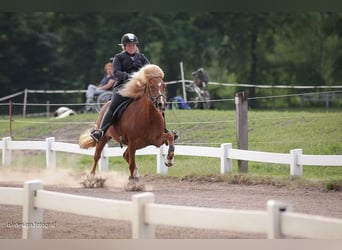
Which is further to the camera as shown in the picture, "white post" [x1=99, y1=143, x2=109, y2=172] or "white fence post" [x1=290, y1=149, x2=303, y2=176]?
"white post" [x1=99, y1=143, x2=109, y2=172]

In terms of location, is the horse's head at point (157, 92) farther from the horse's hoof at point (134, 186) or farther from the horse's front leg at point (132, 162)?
the horse's hoof at point (134, 186)

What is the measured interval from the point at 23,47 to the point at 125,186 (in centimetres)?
369

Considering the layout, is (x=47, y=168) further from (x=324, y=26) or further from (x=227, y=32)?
(x=227, y=32)

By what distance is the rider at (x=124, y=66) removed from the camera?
23.1ft

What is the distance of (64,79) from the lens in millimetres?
11172

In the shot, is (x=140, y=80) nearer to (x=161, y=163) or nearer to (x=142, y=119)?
(x=142, y=119)

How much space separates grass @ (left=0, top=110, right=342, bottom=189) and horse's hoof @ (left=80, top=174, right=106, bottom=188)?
2.34 feet

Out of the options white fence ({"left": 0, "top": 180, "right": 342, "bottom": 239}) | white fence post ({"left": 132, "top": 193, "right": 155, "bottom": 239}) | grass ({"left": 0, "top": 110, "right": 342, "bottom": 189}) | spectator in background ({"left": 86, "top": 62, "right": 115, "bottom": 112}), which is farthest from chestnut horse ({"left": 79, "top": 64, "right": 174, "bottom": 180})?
spectator in background ({"left": 86, "top": 62, "right": 115, "bottom": 112})

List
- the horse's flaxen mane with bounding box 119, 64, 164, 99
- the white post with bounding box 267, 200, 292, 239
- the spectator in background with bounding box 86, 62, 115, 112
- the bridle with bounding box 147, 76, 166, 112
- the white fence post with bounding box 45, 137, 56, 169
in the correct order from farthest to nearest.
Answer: the spectator in background with bounding box 86, 62, 115, 112, the white fence post with bounding box 45, 137, 56, 169, the horse's flaxen mane with bounding box 119, 64, 164, 99, the bridle with bounding box 147, 76, 166, 112, the white post with bounding box 267, 200, 292, 239

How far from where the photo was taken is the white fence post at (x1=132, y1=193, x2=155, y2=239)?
4820 millimetres

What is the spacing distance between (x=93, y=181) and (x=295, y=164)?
182 centimetres

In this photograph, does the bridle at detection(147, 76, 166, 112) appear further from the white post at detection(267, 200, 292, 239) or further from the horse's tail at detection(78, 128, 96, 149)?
the white post at detection(267, 200, 292, 239)

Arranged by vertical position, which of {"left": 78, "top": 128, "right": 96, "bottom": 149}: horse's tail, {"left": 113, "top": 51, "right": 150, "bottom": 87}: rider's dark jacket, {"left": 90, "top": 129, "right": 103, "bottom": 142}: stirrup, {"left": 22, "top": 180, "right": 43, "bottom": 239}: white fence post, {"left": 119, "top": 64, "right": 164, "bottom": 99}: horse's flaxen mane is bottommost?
{"left": 22, "top": 180, "right": 43, "bottom": 239}: white fence post

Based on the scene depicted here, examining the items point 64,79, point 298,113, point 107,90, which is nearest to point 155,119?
point 298,113
